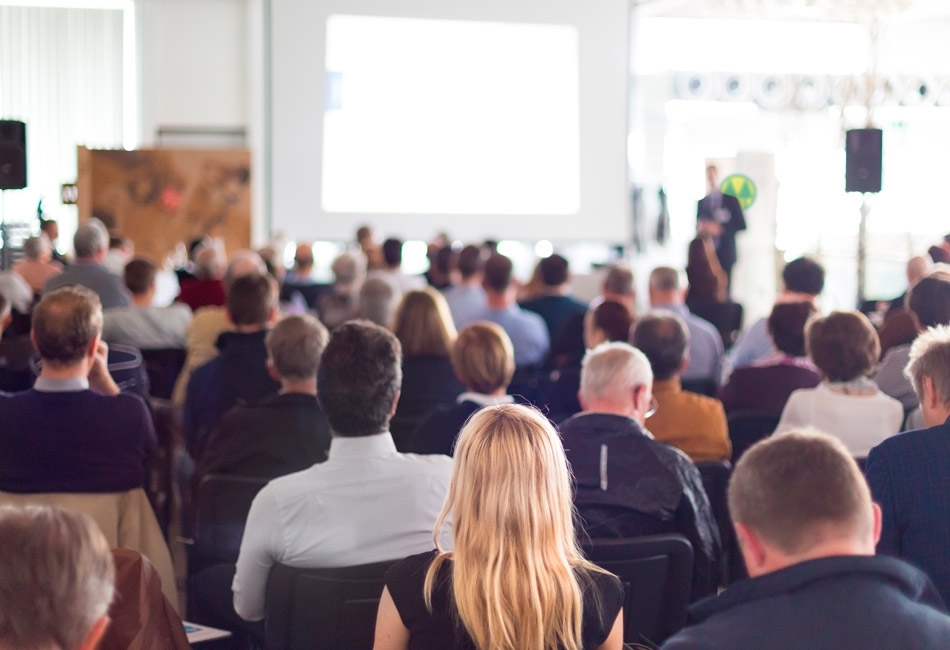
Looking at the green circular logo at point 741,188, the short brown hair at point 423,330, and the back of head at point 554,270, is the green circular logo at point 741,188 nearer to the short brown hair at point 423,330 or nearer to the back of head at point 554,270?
the back of head at point 554,270

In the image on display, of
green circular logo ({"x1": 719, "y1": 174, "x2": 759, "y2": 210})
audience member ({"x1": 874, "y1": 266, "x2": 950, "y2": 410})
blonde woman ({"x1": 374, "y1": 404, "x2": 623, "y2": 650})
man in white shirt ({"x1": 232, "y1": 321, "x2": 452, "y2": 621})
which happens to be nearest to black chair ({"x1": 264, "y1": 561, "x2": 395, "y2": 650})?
man in white shirt ({"x1": 232, "y1": 321, "x2": 452, "y2": 621})

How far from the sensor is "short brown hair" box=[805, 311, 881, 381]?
3.53m

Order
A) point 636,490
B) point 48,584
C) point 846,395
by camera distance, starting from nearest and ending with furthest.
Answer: point 48,584, point 636,490, point 846,395

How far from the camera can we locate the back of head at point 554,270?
21.7ft

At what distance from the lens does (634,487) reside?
2.71 metres

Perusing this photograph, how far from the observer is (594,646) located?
71.6 inches

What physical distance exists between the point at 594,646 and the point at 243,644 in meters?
1.50

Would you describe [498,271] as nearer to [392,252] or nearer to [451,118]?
[392,252]

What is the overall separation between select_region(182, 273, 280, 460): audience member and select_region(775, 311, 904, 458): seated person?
2.08 m

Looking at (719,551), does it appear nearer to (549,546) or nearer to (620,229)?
(549,546)

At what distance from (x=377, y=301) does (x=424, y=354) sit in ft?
2.93

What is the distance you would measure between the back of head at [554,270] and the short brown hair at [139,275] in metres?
2.33

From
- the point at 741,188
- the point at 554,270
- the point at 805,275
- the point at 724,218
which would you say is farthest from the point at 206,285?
the point at 741,188

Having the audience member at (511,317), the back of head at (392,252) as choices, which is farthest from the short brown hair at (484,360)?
the back of head at (392,252)
